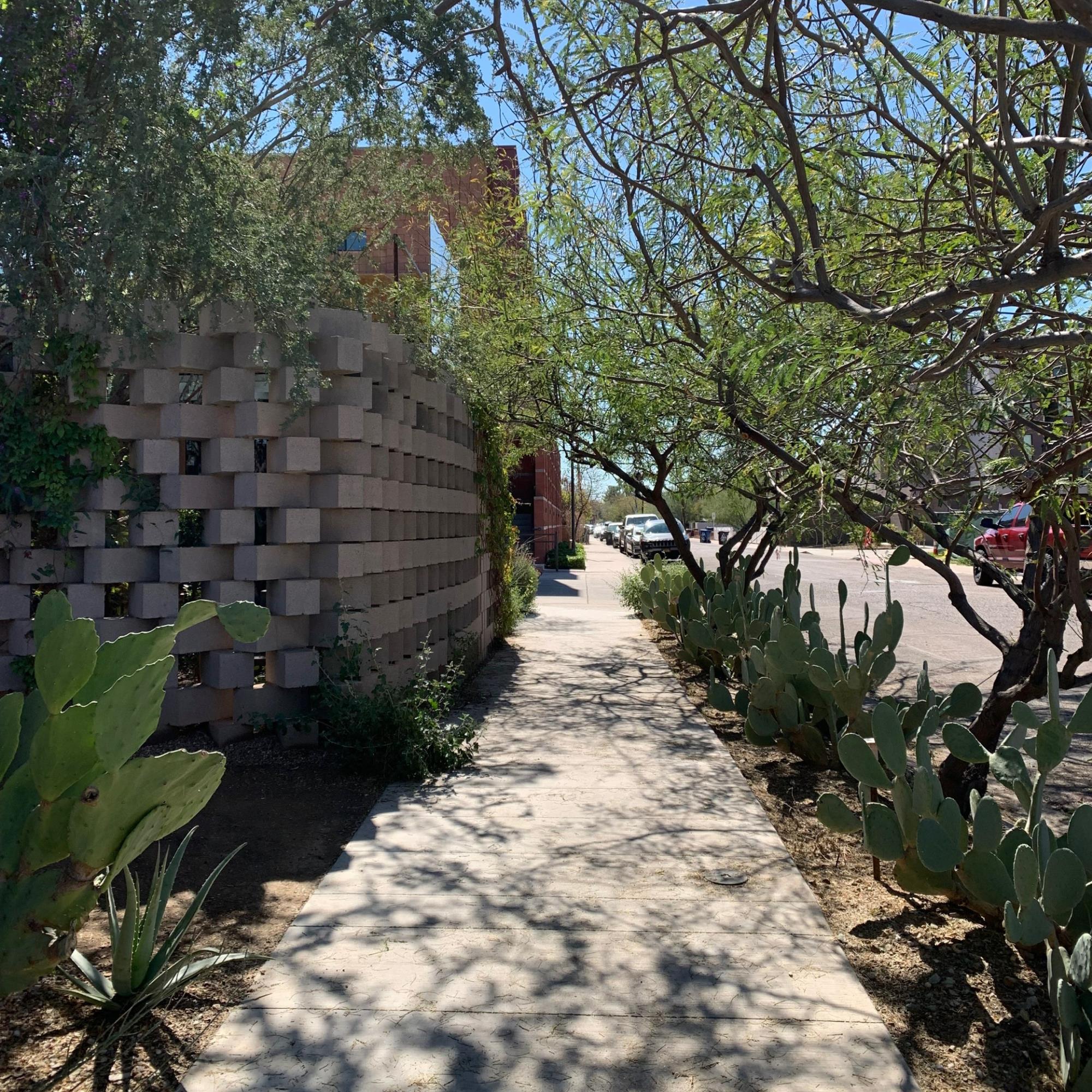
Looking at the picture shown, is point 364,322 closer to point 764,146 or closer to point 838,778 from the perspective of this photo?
point 764,146

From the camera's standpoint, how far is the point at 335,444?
6.99m

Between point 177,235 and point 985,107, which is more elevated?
point 985,107

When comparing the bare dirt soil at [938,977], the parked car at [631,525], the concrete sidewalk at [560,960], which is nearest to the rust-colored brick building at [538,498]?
the parked car at [631,525]

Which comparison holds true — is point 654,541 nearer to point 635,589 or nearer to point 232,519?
point 635,589

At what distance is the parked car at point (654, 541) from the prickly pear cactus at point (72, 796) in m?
30.2

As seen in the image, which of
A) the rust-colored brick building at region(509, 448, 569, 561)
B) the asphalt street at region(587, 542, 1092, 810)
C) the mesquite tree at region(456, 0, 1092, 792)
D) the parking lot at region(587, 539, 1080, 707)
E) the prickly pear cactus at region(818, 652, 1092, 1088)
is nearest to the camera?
the prickly pear cactus at region(818, 652, 1092, 1088)

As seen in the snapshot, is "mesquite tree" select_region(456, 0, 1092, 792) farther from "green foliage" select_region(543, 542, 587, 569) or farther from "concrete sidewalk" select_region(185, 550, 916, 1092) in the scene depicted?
"green foliage" select_region(543, 542, 587, 569)

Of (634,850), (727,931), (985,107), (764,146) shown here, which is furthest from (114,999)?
(985,107)

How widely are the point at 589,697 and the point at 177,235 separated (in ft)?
18.0

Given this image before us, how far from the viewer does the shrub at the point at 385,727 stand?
650 centimetres

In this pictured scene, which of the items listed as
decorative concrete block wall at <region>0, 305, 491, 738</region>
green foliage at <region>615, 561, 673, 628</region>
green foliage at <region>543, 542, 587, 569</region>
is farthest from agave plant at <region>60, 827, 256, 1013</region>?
green foliage at <region>543, 542, 587, 569</region>

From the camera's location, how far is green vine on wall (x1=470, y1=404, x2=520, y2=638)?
11.8m

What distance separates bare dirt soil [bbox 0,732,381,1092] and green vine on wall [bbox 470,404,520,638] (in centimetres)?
552

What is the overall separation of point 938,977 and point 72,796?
304cm
